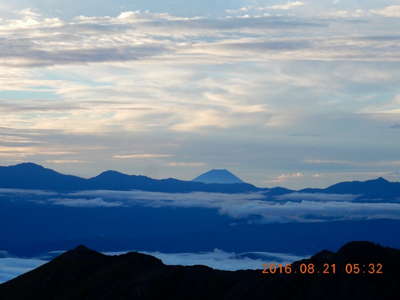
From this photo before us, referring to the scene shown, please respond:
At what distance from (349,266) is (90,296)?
56288 mm

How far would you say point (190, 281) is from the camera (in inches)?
5714

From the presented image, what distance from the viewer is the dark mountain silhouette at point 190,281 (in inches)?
5049

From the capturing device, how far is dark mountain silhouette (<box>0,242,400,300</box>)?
128250 mm

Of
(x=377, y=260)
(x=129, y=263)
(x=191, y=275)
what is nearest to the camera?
(x=377, y=260)

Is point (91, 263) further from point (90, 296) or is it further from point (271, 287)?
point (271, 287)

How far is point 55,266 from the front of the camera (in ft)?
540

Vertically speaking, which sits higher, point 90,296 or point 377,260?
point 377,260

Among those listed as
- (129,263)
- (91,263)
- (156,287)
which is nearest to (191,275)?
(156,287)
